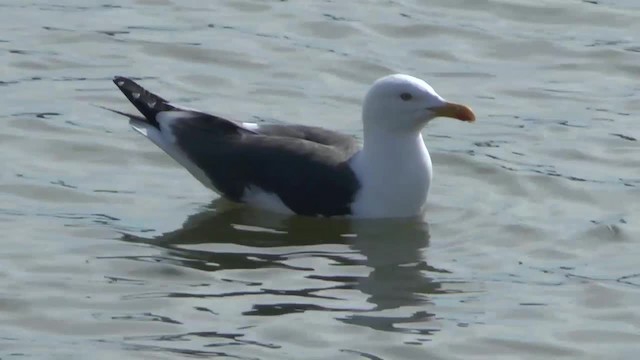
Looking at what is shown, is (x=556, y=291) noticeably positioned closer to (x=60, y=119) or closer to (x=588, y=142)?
(x=588, y=142)

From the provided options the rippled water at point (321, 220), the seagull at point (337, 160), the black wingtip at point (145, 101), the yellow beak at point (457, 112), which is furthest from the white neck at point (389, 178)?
the black wingtip at point (145, 101)

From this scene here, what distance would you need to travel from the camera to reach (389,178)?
10883mm

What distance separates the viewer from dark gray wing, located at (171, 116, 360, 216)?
10797mm

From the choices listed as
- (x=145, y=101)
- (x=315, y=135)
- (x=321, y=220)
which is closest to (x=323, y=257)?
(x=321, y=220)

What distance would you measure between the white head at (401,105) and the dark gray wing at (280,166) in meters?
0.27

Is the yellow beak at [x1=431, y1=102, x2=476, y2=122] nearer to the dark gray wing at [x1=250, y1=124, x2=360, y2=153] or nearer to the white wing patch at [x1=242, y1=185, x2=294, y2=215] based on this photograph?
the dark gray wing at [x1=250, y1=124, x2=360, y2=153]

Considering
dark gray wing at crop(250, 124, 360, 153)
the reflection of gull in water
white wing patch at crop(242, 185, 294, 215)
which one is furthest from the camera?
dark gray wing at crop(250, 124, 360, 153)

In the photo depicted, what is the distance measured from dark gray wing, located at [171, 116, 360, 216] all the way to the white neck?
3.1 inches

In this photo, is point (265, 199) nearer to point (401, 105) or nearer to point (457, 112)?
point (401, 105)

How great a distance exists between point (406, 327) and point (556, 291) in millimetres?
988

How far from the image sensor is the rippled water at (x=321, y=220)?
356 inches

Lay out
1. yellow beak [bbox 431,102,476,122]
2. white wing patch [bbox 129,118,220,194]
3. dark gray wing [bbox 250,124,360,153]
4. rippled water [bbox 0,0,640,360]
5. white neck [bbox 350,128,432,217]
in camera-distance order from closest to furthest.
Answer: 1. rippled water [bbox 0,0,640,360]
2. yellow beak [bbox 431,102,476,122]
3. white neck [bbox 350,128,432,217]
4. dark gray wing [bbox 250,124,360,153]
5. white wing patch [bbox 129,118,220,194]

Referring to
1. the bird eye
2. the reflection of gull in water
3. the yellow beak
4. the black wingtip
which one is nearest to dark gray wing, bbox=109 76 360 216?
the black wingtip

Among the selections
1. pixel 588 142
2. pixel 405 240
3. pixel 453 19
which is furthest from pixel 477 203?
pixel 453 19
